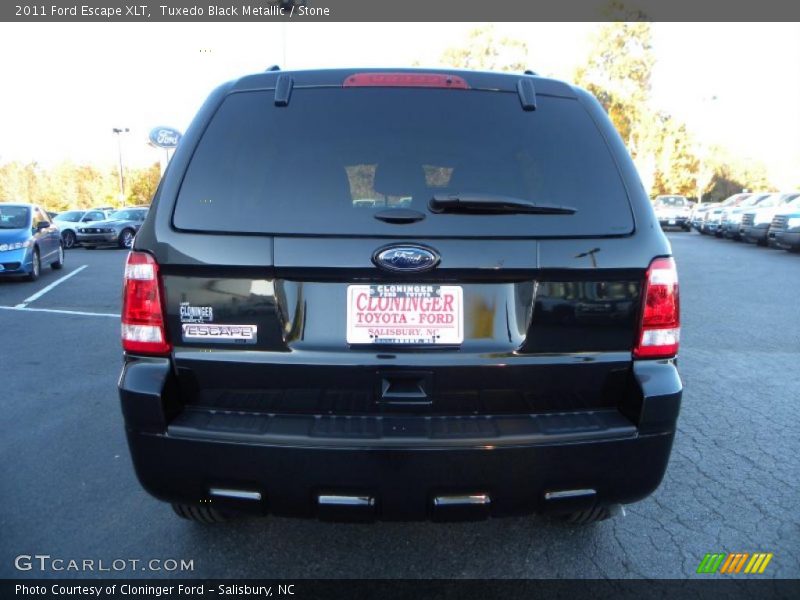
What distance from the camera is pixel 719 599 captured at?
7.87ft

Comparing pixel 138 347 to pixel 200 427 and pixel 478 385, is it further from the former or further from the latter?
pixel 478 385

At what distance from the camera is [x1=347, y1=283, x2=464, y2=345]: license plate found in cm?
209

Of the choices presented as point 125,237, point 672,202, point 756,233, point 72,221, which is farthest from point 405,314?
point 672,202

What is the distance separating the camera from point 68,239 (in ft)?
78.2

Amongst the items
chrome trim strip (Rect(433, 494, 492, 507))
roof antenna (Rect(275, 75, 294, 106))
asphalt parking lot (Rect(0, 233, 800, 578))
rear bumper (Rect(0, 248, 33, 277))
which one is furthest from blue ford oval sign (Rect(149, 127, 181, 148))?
chrome trim strip (Rect(433, 494, 492, 507))

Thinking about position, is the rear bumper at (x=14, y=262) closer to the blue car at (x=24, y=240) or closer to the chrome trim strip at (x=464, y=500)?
the blue car at (x=24, y=240)

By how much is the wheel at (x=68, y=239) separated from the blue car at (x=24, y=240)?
1141 centimetres

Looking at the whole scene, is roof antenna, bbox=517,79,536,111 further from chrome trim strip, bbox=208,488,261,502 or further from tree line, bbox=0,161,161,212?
tree line, bbox=0,161,161,212

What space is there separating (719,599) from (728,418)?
223 centimetres

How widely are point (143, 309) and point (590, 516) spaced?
6.78 ft

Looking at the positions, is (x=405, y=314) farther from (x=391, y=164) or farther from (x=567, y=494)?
(x=567, y=494)

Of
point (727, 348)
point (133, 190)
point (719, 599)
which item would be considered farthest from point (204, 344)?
point (133, 190)

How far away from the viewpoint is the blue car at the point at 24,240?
1140 cm

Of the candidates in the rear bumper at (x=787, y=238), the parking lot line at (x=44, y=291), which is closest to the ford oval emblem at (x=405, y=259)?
the parking lot line at (x=44, y=291)
